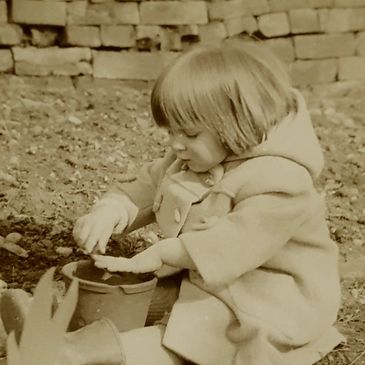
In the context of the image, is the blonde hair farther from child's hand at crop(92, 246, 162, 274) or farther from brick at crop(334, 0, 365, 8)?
brick at crop(334, 0, 365, 8)

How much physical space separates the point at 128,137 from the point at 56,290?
5.56 feet

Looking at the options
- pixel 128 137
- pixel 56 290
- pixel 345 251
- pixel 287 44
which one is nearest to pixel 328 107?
pixel 287 44

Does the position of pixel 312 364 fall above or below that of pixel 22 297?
below

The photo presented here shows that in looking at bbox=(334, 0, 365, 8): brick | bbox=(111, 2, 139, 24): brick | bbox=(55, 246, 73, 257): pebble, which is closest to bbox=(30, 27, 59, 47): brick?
bbox=(111, 2, 139, 24): brick

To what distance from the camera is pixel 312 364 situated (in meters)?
2.45

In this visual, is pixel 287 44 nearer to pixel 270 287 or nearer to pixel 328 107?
pixel 328 107

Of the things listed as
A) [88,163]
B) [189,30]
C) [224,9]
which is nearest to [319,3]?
[224,9]

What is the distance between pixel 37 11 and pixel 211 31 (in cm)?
102

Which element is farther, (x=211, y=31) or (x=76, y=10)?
(x=211, y=31)

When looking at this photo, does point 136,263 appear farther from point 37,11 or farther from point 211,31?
point 211,31

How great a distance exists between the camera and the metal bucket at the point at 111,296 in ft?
7.36

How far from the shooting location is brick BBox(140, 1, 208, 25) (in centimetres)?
514

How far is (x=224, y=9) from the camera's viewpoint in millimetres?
5297

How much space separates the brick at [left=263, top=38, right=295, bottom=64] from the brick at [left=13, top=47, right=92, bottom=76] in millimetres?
1172
